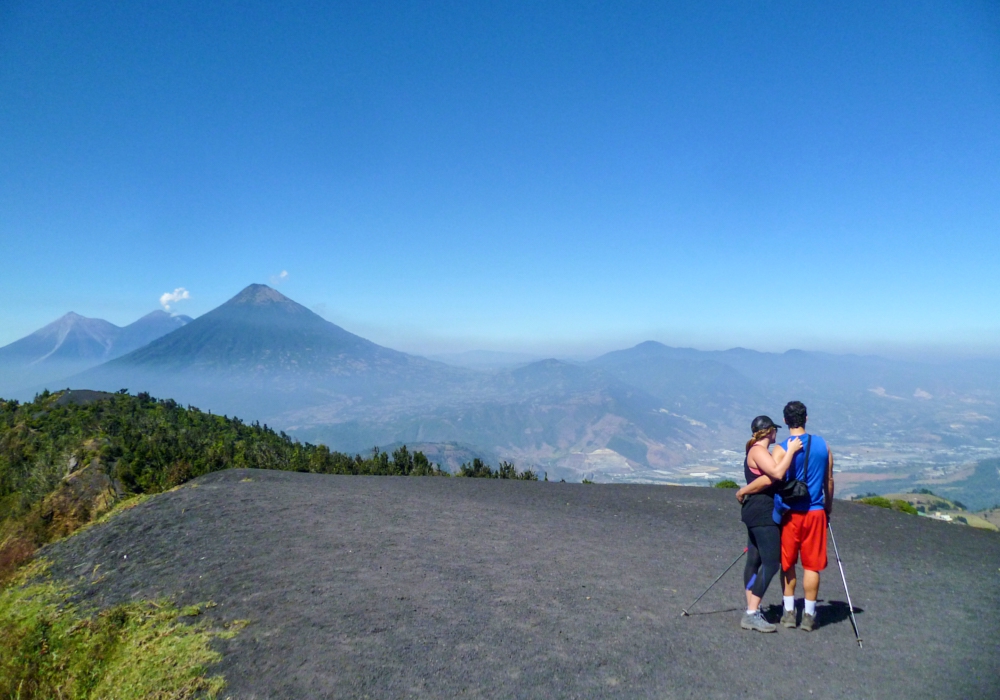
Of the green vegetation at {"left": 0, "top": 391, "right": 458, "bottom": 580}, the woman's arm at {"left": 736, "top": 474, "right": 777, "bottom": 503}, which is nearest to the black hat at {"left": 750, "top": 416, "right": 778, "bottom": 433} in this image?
the woman's arm at {"left": 736, "top": 474, "right": 777, "bottom": 503}

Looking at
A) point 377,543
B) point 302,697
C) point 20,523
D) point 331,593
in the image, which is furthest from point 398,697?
point 20,523

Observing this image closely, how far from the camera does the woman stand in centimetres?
440

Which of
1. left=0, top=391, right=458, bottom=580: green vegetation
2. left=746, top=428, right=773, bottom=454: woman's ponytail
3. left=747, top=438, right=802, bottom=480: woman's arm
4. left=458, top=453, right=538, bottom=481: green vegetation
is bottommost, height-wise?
left=458, top=453, right=538, bottom=481: green vegetation

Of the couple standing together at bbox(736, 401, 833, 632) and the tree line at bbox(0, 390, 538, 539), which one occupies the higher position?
the couple standing together at bbox(736, 401, 833, 632)

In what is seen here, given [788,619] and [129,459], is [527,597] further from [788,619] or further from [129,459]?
[129,459]

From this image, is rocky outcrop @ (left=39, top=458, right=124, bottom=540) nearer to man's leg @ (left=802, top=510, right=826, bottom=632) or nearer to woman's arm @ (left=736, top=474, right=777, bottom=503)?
woman's arm @ (left=736, top=474, right=777, bottom=503)

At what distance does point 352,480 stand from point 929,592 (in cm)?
1178

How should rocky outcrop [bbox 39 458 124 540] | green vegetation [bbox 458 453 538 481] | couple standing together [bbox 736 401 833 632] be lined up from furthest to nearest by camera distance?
green vegetation [bbox 458 453 538 481]
rocky outcrop [bbox 39 458 124 540]
couple standing together [bbox 736 401 833 632]

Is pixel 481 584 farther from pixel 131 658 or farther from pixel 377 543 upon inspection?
pixel 131 658

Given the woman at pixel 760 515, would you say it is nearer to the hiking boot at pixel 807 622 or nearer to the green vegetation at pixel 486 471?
the hiking boot at pixel 807 622

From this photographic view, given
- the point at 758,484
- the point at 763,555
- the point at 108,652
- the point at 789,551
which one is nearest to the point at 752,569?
the point at 763,555

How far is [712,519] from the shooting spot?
9.73 meters

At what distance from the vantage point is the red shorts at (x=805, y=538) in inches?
174

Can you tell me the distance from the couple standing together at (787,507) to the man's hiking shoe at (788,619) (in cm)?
2
